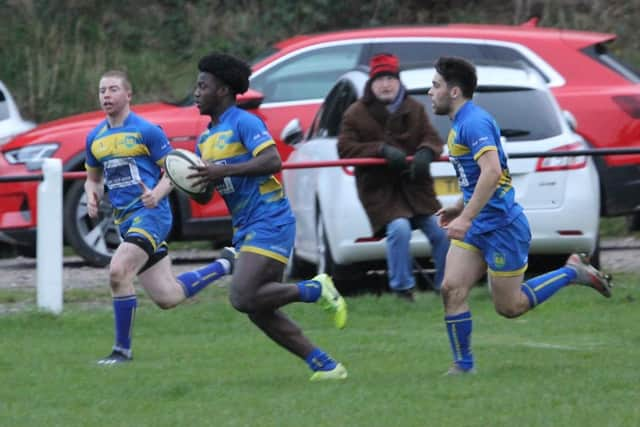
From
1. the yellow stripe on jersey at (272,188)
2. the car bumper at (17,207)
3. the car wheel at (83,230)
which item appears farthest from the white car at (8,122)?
the yellow stripe on jersey at (272,188)

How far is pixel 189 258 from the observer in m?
15.5

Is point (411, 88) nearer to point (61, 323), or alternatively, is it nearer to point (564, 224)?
point (564, 224)

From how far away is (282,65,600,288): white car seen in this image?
12125mm

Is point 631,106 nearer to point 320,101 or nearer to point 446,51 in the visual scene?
point 446,51

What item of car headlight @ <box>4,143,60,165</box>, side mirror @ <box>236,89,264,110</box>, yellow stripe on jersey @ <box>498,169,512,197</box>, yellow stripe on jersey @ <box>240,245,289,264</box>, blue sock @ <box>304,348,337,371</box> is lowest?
car headlight @ <box>4,143,60,165</box>

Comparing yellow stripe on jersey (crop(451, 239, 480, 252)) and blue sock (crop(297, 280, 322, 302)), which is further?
blue sock (crop(297, 280, 322, 302))

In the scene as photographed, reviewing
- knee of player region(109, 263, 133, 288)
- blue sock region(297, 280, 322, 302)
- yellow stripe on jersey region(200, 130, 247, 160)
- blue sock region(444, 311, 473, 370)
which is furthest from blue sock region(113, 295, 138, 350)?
blue sock region(444, 311, 473, 370)

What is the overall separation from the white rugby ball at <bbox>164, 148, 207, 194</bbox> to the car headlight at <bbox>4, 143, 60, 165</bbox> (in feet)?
19.9

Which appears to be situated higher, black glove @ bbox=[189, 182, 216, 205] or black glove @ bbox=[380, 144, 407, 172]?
black glove @ bbox=[189, 182, 216, 205]

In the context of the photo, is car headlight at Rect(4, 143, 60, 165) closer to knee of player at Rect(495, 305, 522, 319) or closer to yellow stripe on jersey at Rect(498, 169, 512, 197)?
knee of player at Rect(495, 305, 522, 319)

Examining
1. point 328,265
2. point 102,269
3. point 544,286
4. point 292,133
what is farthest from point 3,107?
point 544,286

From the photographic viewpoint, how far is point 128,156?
31.9 feet

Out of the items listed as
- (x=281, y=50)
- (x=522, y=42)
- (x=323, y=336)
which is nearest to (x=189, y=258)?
(x=281, y=50)

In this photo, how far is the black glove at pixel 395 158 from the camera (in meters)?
11.7
